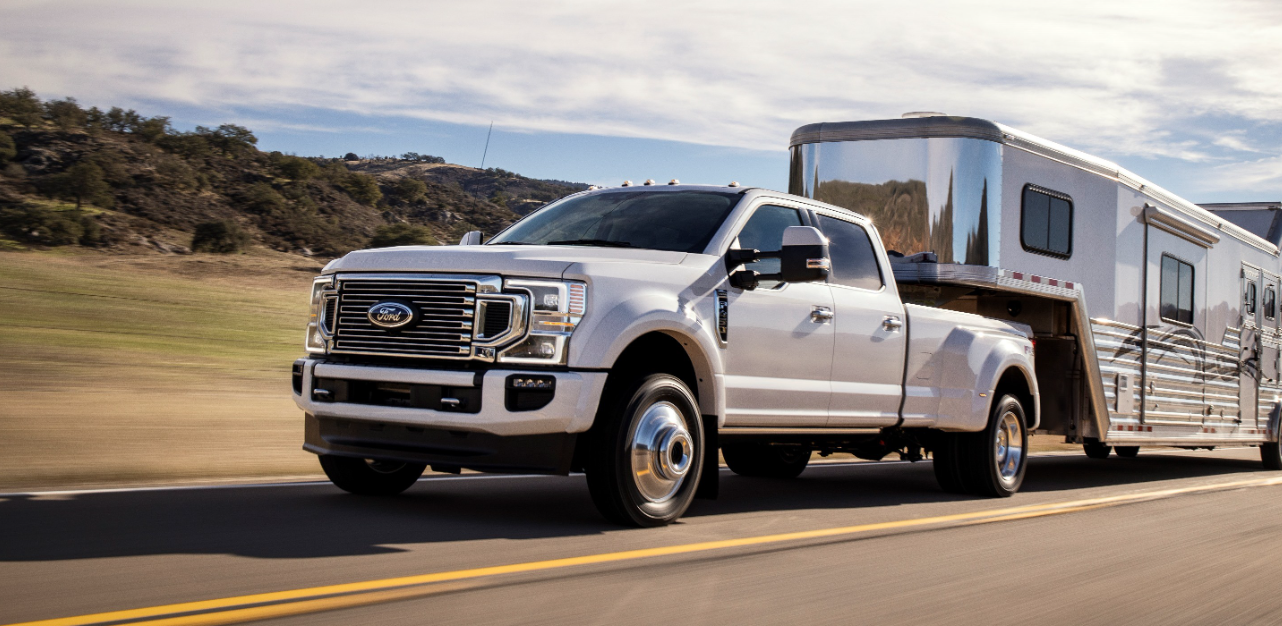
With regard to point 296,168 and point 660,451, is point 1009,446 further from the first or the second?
point 296,168

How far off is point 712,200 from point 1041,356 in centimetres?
524

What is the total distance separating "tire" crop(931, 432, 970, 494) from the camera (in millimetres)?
10156

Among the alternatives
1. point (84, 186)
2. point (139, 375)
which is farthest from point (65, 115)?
point (139, 375)

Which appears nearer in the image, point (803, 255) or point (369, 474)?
point (803, 255)

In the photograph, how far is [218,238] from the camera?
32.6 m

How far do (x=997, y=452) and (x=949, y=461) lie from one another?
45 centimetres

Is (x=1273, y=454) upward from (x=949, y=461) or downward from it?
upward

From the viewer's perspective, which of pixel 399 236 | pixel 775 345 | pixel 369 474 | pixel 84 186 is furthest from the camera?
pixel 399 236

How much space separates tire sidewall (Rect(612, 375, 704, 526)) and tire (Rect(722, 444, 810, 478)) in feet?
13.1

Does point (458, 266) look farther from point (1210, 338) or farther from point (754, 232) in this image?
point (1210, 338)

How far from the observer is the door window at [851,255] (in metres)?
8.88

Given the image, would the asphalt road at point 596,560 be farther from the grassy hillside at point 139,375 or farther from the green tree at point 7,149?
the green tree at point 7,149

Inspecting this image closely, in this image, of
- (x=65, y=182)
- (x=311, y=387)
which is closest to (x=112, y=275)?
(x=65, y=182)

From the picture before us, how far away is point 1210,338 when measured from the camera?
14617mm
